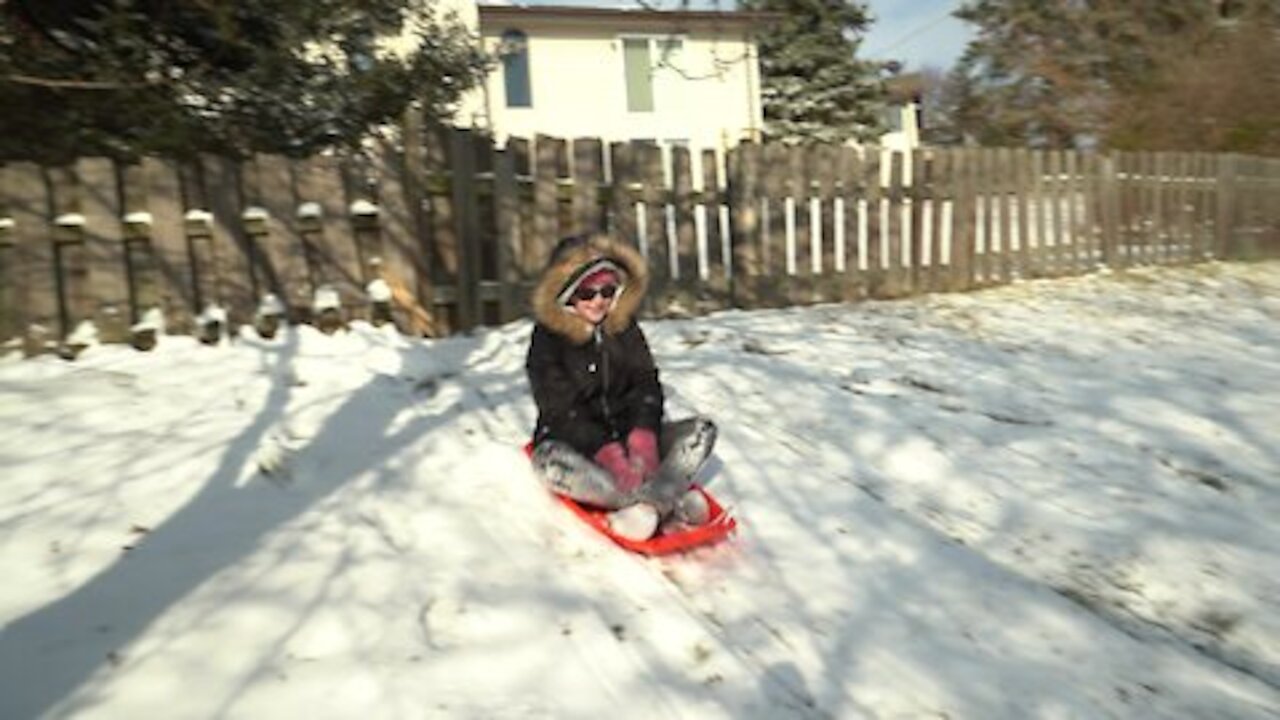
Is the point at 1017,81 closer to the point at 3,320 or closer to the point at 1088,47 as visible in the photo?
the point at 1088,47

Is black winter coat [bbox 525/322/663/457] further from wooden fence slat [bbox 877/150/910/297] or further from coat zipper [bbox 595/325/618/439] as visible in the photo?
wooden fence slat [bbox 877/150/910/297]

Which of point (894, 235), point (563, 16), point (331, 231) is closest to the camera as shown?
point (331, 231)

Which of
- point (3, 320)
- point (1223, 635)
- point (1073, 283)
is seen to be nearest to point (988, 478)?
point (1223, 635)

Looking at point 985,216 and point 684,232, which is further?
point 985,216

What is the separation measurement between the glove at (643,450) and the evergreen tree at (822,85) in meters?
26.1

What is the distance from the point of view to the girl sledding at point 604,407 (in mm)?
3648

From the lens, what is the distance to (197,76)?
7266 millimetres

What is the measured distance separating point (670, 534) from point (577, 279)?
1171mm

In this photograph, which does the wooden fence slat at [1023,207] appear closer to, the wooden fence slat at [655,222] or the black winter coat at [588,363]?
the wooden fence slat at [655,222]

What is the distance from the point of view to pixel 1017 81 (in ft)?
Result: 96.0

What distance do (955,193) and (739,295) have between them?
3138 millimetres

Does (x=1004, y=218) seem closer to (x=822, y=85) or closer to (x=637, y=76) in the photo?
(x=637, y=76)

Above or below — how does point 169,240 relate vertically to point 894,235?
above

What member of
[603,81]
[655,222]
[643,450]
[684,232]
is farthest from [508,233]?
[603,81]
